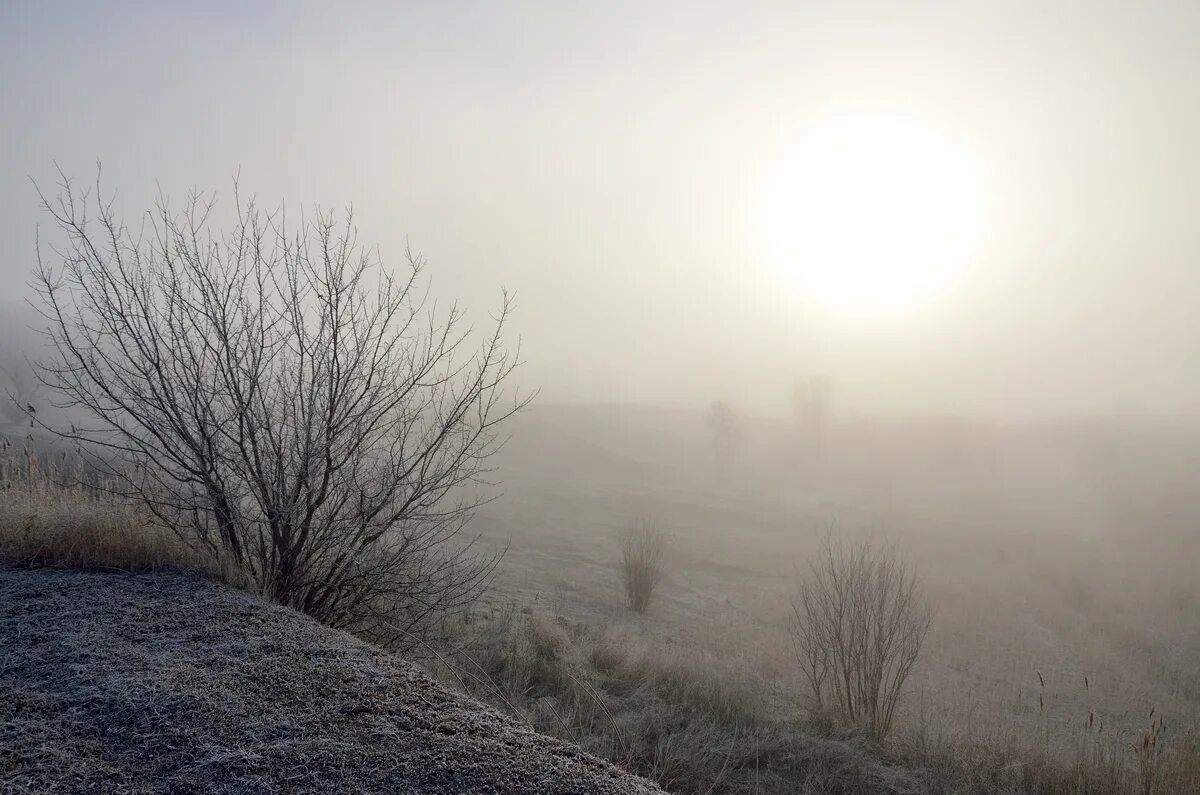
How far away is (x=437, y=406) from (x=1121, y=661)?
78.1ft

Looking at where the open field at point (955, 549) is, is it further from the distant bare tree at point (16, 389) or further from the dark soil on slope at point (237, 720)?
the distant bare tree at point (16, 389)

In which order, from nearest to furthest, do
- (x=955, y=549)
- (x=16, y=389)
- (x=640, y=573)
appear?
(x=640, y=573) → (x=955, y=549) → (x=16, y=389)

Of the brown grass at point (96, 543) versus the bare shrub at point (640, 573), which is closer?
the brown grass at point (96, 543)

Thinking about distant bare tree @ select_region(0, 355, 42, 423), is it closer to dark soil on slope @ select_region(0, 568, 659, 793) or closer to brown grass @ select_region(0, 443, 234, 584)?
brown grass @ select_region(0, 443, 234, 584)

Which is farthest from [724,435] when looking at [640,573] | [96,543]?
[96,543]

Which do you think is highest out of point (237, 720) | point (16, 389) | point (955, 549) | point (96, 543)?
point (16, 389)

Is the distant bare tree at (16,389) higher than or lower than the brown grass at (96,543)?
higher

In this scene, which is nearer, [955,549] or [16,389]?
[955,549]

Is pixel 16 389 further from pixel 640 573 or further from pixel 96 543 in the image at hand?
pixel 96 543

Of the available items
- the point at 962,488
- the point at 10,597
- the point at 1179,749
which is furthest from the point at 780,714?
the point at 962,488

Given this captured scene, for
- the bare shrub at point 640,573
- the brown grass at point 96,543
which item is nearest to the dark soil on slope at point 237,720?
the brown grass at point 96,543

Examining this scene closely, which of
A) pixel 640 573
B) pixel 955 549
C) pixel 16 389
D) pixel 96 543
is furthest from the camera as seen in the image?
pixel 16 389

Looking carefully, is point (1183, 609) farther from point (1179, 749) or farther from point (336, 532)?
point (336, 532)

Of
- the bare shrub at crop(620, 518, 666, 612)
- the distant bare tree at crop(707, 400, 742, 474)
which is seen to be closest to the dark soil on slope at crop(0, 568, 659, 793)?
the bare shrub at crop(620, 518, 666, 612)
